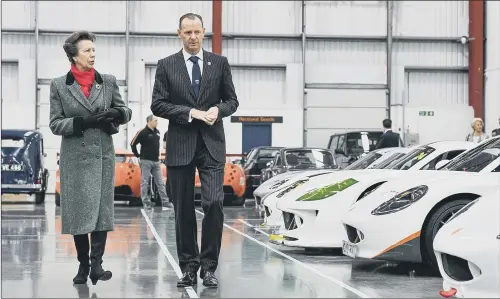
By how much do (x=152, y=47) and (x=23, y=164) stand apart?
12528mm

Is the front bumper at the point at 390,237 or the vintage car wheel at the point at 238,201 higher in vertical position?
the front bumper at the point at 390,237

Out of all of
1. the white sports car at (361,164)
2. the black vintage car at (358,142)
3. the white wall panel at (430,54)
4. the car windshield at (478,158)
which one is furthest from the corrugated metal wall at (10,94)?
the car windshield at (478,158)

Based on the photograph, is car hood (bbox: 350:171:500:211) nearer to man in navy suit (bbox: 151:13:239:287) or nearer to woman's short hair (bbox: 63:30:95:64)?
man in navy suit (bbox: 151:13:239:287)

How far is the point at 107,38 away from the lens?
35.1 metres

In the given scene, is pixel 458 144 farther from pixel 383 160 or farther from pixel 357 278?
pixel 357 278

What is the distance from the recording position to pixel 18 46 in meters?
34.6

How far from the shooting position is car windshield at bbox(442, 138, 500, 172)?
9.01 metres

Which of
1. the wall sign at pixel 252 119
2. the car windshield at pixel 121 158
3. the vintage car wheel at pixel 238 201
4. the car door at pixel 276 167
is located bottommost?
the vintage car wheel at pixel 238 201

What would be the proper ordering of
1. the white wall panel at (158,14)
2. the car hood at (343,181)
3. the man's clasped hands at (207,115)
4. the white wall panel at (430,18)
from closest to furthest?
the man's clasped hands at (207,115) → the car hood at (343,181) → the white wall panel at (158,14) → the white wall panel at (430,18)

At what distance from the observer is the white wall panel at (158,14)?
115 ft

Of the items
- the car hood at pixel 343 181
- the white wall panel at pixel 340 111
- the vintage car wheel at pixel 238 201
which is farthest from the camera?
the white wall panel at pixel 340 111

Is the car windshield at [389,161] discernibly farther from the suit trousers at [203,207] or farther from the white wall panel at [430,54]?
the white wall panel at [430,54]

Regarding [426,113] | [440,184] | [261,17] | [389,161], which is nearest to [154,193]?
[389,161]

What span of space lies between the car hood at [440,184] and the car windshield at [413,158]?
6.67 feet
